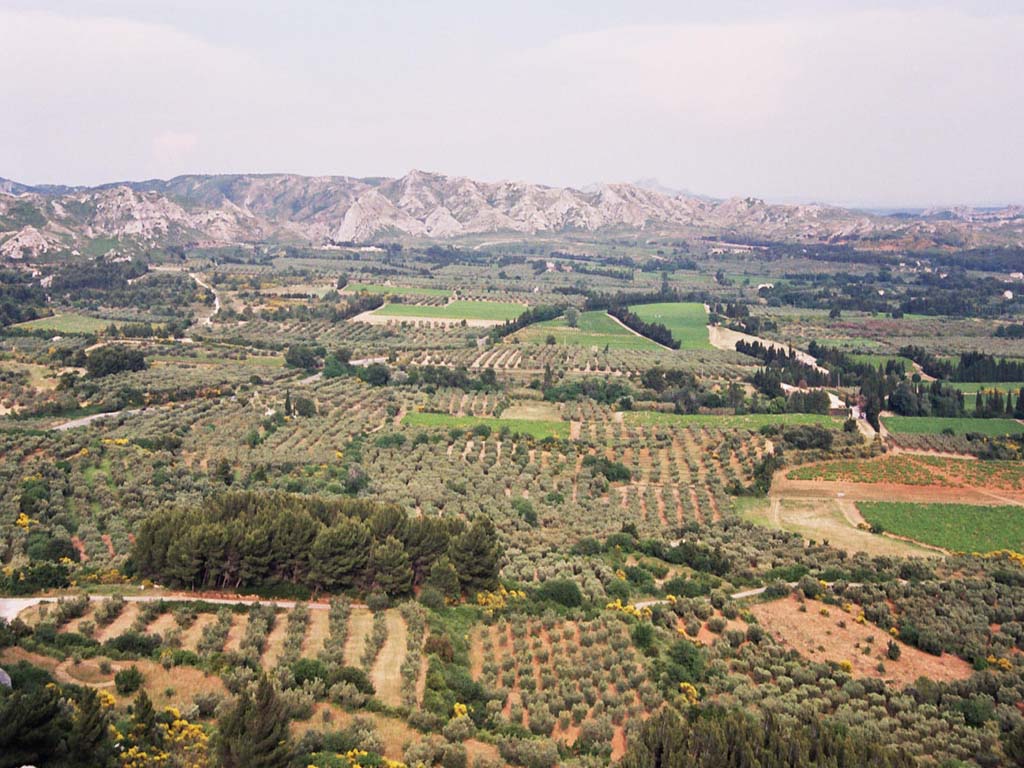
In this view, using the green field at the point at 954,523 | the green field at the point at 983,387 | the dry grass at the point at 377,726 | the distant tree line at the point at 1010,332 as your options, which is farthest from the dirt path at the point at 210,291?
the distant tree line at the point at 1010,332

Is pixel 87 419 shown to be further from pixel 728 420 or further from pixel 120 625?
pixel 728 420

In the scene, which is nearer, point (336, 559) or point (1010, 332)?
point (336, 559)

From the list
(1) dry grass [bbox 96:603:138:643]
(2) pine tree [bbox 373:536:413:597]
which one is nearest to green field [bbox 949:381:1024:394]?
(2) pine tree [bbox 373:536:413:597]

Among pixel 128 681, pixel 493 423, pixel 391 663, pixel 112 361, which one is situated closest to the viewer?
pixel 128 681

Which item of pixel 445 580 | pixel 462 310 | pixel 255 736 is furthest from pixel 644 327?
pixel 255 736

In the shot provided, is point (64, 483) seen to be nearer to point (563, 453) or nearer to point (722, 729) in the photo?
point (563, 453)

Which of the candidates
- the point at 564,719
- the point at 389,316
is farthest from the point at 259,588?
the point at 389,316

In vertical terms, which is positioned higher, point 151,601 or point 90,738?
point 90,738

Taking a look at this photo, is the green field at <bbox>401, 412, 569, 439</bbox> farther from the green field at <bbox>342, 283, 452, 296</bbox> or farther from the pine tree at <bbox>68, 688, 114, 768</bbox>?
the green field at <bbox>342, 283, 452, 296</bbox>

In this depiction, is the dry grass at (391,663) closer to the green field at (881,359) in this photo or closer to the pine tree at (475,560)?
the pine tree at (475,560)
